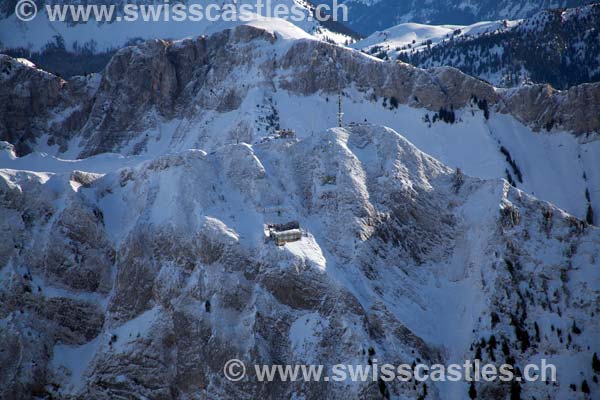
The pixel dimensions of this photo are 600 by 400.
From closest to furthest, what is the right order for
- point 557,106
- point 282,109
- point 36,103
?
point 282,109 < point 557,106 < point 36,103

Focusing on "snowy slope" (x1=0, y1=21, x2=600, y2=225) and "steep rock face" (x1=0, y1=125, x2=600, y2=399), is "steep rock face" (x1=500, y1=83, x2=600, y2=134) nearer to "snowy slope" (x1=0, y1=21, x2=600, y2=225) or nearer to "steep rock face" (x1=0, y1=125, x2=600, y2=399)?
"snowy slope" (x1=0, y1=21, x2=600, y2=225)

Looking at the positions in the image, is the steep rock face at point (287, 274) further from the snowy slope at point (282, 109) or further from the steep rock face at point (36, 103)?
the steep rock face at point (36, 103)

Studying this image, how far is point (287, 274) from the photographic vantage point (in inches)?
3834

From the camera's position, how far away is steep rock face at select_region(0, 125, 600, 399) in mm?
95500

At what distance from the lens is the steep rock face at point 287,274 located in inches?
3760

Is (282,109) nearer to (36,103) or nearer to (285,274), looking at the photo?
(36,103)

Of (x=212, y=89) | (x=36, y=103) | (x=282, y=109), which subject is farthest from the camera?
(x=36, y=103)

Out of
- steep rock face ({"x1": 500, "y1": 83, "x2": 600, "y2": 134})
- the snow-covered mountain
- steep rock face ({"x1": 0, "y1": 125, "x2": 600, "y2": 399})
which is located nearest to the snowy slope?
steep rock face ({"x1": 500, "y1": 83, "x2": 600, "y2": 134})

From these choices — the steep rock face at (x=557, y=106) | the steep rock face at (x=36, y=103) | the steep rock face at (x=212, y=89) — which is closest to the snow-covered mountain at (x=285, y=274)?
the steep rock face at (x=212, y=89)

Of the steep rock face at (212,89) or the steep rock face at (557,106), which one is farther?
the steep rock face at (212,89)

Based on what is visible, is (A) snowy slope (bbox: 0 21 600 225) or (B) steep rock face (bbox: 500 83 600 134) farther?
(B) steep rock face (bbox: 500 83 600 134)

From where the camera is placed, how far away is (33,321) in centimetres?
10556

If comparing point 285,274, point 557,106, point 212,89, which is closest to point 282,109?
point 212,89

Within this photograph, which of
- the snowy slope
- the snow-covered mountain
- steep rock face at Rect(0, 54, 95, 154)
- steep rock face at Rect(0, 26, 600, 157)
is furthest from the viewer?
steep rock face at Rect(0, 54, 95, 154)
